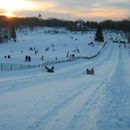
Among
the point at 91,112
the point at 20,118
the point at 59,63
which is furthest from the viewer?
the point at 59,63

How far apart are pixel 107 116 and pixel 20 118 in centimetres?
397

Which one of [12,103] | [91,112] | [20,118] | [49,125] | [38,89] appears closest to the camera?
[49,125]

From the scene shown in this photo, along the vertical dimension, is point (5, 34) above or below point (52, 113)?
below

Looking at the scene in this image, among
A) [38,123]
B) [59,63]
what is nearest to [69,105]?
[38,123]

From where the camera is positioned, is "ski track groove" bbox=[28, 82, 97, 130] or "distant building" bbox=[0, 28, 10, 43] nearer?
"ski track groove" bbox=[28, 82, 97, 130]

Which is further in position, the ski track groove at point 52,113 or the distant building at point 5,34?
the distant building at point 5,34

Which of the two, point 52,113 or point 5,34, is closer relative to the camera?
point 52,113

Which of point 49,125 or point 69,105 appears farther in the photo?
point 69,105

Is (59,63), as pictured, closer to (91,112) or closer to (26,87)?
(26,87)

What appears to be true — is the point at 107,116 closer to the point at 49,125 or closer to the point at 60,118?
the point at 60,118

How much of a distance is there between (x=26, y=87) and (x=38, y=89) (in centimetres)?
128

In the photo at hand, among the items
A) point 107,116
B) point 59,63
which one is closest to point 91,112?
point 107,116

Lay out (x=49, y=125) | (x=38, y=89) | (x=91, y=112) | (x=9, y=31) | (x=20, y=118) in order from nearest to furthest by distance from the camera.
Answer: (x=49, y=125) → (x=20, y=118) → (x=91, y=112) → (x=38, y=89) → (x=9, y=31)

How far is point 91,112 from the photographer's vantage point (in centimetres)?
1970
